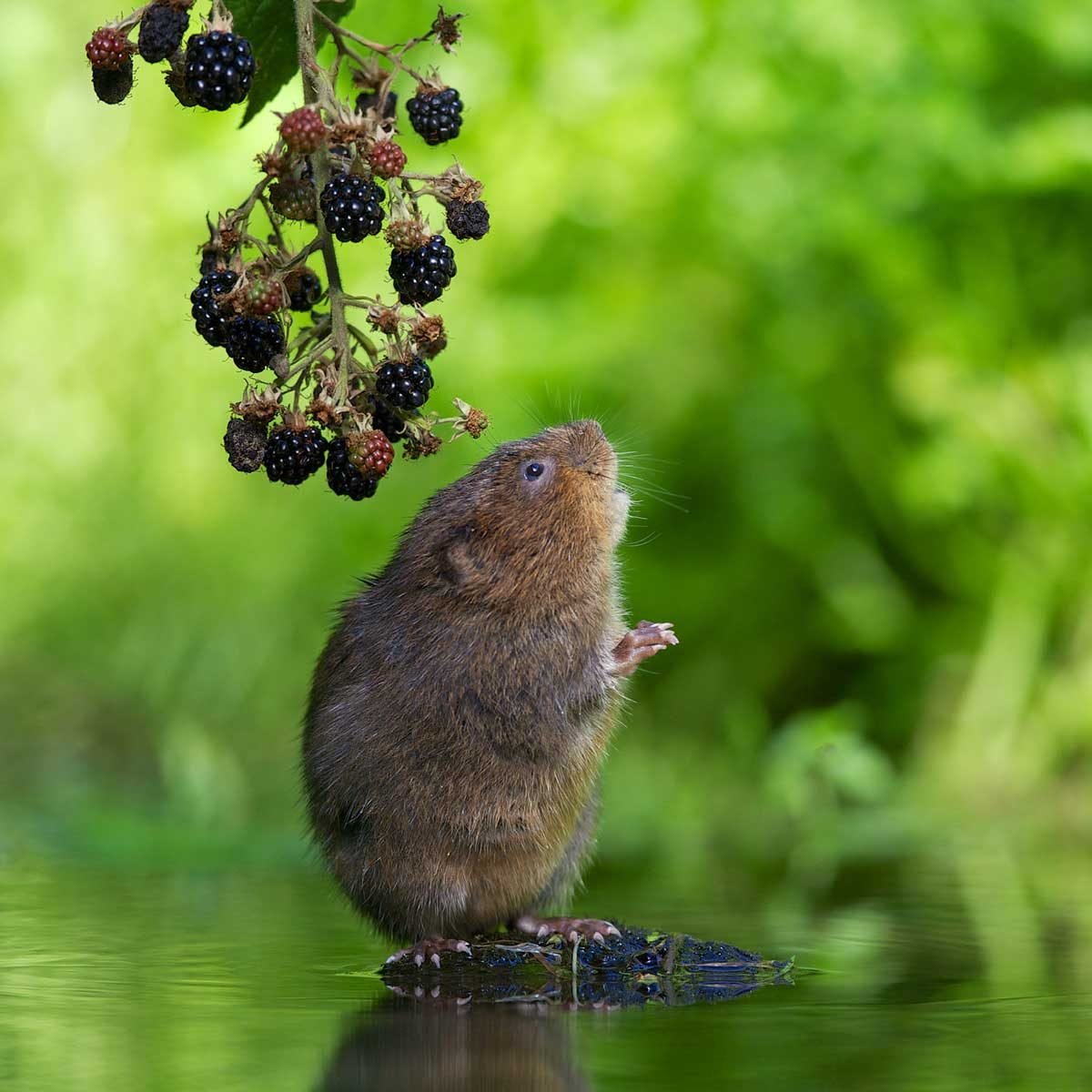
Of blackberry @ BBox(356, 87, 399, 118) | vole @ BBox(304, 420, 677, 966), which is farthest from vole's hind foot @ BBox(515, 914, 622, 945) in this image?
blackberry @ BBox(356, 87, 399, 118)

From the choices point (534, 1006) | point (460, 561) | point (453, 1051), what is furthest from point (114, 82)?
point (534, 1006)

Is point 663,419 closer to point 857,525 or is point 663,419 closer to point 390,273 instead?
point 857,525

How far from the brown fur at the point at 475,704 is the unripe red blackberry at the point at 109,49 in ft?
4.60

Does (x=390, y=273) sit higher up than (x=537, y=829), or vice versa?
(x=390, y=273)

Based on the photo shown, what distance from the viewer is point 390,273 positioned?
3.04m

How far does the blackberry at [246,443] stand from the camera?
9.94 feet

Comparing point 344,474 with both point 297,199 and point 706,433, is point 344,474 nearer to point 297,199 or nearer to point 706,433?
point 297,199

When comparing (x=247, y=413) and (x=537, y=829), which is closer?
(x=247, y=413)

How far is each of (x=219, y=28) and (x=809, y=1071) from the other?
1747 millimetres

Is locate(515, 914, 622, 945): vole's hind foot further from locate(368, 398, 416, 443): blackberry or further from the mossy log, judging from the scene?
locate(368, 398, 416, 443): blackberry

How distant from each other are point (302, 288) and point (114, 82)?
492mm

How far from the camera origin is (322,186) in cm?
294

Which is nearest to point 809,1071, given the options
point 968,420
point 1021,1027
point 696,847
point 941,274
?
point 1021,1027

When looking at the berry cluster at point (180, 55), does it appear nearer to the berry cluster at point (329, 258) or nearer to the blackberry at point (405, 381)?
the berry cluster at point (329, 258)
